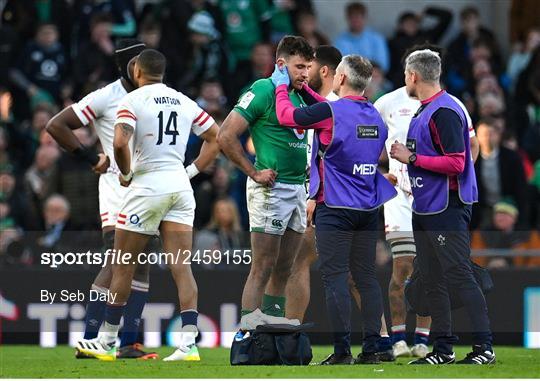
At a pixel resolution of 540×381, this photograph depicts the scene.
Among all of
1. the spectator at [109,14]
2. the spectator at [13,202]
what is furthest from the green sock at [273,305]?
the spectator at [109,14]

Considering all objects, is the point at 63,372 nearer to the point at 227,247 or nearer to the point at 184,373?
the point at 184,373

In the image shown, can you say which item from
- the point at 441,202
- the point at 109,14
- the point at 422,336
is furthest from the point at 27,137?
the point at 441,202

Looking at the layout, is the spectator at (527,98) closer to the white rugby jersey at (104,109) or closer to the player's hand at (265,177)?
the white rugby jersey at (104,109)

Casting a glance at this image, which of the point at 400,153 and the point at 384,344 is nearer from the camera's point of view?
the point at 400,153

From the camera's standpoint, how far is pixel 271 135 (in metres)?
11.8

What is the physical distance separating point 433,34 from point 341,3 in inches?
56.4

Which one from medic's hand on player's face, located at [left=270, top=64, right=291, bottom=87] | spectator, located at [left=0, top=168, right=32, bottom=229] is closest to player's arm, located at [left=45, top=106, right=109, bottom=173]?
medic's hand on player's face, located at [left=270, top=64, right=291, bottom=87]

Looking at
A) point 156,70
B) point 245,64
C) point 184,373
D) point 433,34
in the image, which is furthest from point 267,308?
point 433,34

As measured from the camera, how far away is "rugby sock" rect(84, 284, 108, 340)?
12750 millimetres

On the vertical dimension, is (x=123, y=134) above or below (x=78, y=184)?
above

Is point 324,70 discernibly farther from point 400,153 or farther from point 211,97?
point 211,97

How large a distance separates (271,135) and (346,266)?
3.92 ft

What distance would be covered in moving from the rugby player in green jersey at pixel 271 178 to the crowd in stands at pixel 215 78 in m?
4.07

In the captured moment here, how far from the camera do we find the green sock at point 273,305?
1192cm
